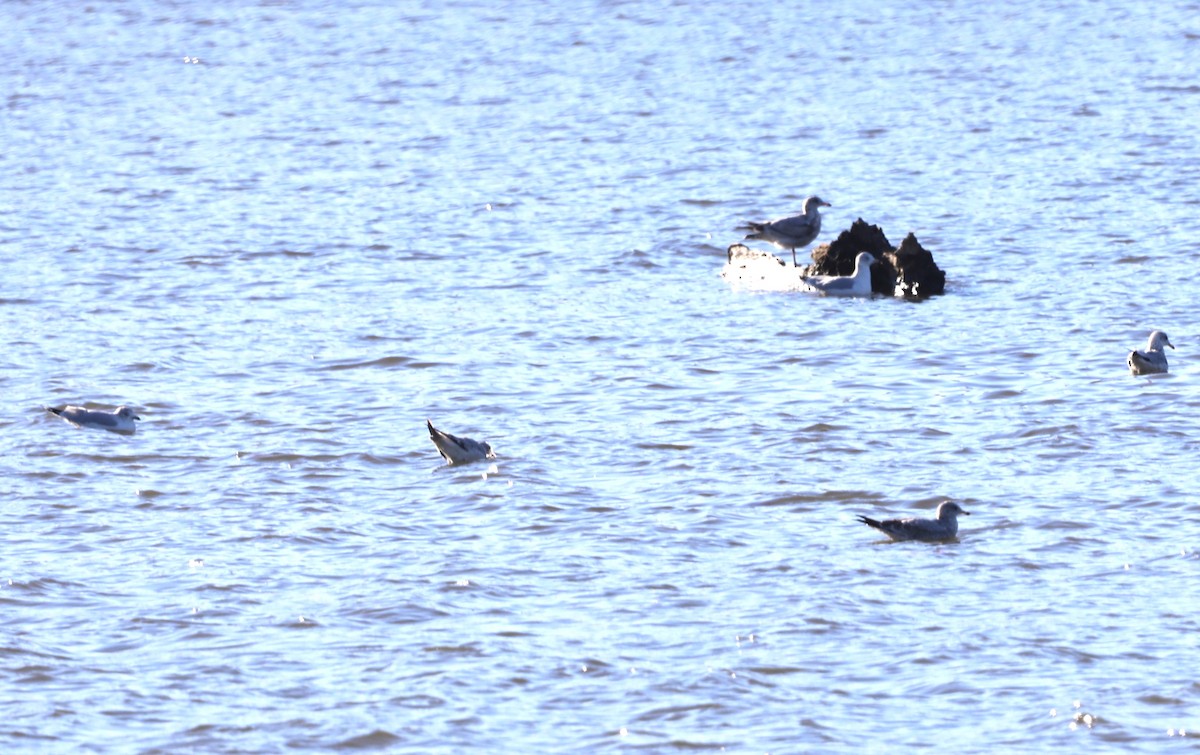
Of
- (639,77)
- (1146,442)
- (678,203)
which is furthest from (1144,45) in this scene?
(1146,442)

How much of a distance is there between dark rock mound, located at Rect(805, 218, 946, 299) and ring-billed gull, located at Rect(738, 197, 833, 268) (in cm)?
38

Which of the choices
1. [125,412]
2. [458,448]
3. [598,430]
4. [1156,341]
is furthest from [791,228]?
[125,412]

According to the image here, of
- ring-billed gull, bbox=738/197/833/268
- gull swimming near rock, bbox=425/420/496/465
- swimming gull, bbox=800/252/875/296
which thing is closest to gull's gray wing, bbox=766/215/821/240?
ring-billed gull, bbox=738/197/833/268

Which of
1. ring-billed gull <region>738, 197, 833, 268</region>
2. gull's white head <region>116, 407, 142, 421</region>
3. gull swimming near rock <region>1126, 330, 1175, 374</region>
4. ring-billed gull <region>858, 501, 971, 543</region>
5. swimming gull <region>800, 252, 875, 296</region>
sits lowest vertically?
ring-billed gull <region>858, 501, 971, 543</region>

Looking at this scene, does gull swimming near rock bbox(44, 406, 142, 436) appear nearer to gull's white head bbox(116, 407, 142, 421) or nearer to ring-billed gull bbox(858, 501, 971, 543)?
gull's white head bbox(116, 407, 142, 421)

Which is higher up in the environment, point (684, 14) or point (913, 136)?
point (684, 14)

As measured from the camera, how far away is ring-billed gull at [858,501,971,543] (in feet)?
36.7

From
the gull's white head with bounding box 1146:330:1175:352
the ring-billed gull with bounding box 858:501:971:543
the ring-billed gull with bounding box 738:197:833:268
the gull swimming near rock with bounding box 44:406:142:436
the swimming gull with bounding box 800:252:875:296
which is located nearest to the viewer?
the ring-billed gull with bounding box 858:501:971:543

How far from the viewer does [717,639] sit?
9.87 meters

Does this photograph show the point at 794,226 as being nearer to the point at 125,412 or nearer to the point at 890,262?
the point at 890,262

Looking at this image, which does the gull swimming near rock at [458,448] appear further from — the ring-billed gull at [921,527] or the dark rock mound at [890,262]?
the dark rock mound at [890,262]

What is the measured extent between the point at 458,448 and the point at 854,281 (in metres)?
6.51

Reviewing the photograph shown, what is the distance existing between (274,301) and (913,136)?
11613 mm

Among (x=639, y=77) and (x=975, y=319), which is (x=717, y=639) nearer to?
(x=975, y=319)
